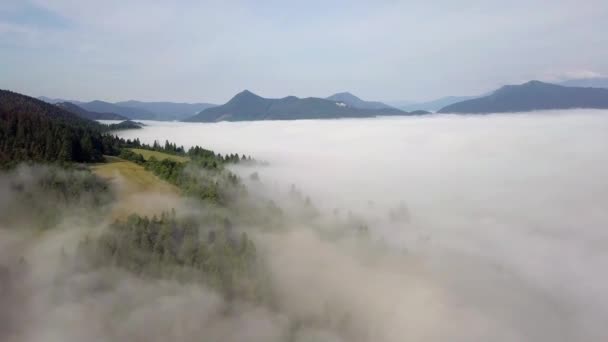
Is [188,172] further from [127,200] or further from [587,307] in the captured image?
[587,307]

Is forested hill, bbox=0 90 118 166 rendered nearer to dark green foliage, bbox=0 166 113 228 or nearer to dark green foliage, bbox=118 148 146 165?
dark green foliage, bbox=118 148 146 165

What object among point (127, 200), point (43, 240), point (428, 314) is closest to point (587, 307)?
point (428, 314)

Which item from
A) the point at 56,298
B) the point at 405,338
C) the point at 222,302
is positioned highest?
the point at 56,298

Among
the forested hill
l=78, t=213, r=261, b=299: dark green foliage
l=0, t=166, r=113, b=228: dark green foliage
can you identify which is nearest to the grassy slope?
l=0, t=166, r=113, b=228: dark green foliage

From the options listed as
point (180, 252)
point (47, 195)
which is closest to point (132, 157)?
point (47, 195)

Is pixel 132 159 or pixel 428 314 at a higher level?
pixel 132 159

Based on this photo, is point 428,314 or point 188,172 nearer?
point 428,314
